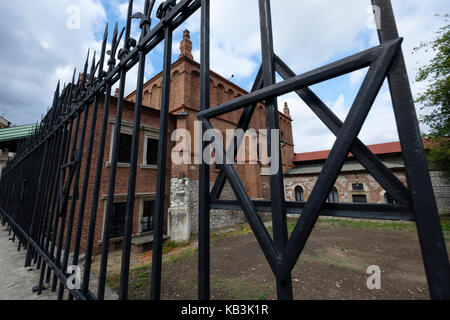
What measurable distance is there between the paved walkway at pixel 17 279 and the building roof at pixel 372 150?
20.5 m

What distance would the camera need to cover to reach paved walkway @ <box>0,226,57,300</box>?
7.63ft

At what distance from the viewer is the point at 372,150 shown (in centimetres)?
1991

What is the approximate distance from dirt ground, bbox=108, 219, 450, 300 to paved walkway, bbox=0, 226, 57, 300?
75.1 inches

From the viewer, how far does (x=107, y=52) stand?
71.2 inches

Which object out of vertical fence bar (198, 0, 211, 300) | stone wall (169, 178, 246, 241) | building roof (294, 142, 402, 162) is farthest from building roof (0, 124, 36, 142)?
building roof (294, 142, 402, 162)

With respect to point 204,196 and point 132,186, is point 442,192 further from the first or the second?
point 132,186

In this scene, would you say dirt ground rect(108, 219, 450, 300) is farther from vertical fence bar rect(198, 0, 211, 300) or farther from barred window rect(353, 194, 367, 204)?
barred window rect(353, 194, 367, 204)

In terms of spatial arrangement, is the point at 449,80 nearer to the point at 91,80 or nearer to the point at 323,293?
the point at 323,293

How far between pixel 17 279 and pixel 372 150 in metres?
25.1

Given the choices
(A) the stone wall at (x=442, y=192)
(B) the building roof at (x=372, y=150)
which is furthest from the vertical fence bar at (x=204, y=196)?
(B) the building roof at (x=372, y=150)

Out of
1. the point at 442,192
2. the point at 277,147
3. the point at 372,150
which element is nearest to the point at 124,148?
the point at 277,147
